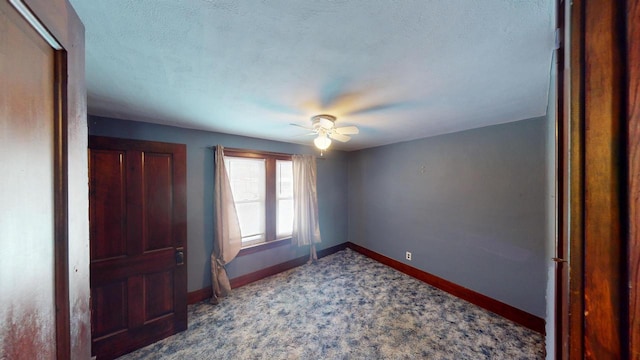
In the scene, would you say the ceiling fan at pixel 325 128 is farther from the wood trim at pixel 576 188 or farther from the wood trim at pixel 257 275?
the wood trim at pixel 257 275

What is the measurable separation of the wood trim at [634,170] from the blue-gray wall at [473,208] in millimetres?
2368

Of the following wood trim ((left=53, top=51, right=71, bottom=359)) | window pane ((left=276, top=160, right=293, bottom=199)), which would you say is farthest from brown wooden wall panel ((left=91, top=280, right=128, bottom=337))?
window pane ((left=276, top=160, right=293, bottom=199))

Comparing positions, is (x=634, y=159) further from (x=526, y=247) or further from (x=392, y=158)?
(x=392, y=158)

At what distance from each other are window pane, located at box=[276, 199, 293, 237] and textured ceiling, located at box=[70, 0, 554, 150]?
1.85 meters

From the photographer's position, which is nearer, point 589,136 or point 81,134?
point 589,136

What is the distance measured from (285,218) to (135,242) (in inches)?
78.1

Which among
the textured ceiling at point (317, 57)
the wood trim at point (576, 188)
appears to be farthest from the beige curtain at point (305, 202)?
the wood trim at point (576, 188)

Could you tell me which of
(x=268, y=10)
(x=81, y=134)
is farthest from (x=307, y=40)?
(x=81, y=134)

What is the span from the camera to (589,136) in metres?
0.35

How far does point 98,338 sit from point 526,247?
4190mm

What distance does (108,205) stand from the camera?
1.81 metres

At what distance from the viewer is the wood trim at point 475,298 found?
209cm

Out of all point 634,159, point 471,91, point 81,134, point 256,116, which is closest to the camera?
point 634,159

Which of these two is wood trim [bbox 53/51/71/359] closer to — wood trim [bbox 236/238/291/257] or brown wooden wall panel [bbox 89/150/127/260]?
brown wooden wall panel [bbox 89/150/127/260]
